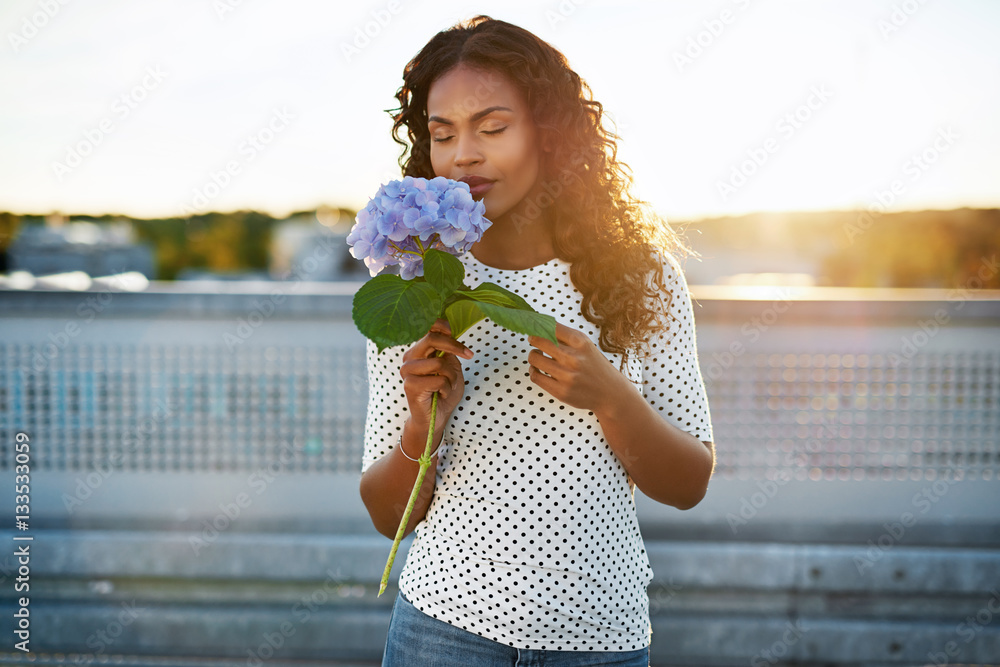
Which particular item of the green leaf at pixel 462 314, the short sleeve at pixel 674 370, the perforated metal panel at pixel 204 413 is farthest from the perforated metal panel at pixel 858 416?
the green leaf at pixel 462 314

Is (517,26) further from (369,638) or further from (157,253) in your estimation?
(157,253)

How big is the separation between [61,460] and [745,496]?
339cm

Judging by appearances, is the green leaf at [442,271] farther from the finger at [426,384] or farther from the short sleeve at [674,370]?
the short sleeve at [674,370]

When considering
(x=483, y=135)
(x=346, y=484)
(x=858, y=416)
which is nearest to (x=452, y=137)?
(x=483, y=135)

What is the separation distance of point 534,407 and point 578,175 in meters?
0.59

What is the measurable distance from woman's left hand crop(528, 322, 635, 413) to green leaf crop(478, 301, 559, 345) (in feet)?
0.36

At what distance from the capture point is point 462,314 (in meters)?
1.35

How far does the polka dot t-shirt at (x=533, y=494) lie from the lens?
4.93ft

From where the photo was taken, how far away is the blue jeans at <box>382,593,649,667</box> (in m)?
1.50

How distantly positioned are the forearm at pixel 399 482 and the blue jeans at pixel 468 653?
0.70 feet

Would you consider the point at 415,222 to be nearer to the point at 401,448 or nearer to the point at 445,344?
the point at 445,344

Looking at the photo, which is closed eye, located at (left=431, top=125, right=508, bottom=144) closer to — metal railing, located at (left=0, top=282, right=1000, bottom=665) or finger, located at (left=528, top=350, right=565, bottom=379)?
finger, located at (left=528, top=350, right=565, bottom=379)

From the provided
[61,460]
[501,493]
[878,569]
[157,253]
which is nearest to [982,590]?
[878,569]

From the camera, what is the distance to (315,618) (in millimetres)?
3674
